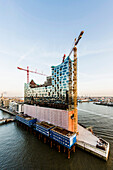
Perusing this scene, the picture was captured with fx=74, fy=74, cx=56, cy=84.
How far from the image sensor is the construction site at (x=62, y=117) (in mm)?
27031

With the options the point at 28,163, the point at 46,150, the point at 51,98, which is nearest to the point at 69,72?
the point at 51,98

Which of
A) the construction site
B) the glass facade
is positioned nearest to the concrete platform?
the construction site

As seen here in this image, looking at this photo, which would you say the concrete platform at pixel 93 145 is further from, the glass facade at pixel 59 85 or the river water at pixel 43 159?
the glass facade at pixel 59 85

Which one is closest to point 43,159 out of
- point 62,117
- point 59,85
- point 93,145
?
point 62,117

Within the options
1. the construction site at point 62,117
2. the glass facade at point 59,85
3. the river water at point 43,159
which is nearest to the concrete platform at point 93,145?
the construction site at point 62,117

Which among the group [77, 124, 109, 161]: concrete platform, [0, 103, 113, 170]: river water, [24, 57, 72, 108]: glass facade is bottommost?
[0, 103, 113, 170]: river water

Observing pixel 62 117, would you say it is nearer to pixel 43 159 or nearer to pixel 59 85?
Result: pixel 43 159

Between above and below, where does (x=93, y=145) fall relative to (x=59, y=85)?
below

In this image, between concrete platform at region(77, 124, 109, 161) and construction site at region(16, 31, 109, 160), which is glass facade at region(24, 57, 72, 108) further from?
concrete platform at region(77, 124, 109, 161)

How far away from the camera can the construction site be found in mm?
27031

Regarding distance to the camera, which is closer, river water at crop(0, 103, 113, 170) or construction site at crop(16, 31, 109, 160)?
river water at crop(0, 103, 113, 170)

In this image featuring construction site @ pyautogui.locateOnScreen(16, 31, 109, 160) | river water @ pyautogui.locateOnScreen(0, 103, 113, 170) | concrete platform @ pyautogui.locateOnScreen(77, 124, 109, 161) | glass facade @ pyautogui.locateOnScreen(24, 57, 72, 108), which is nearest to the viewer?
A: river water @ pyautogui.locateOnScreen(0, 103, 113, 170)

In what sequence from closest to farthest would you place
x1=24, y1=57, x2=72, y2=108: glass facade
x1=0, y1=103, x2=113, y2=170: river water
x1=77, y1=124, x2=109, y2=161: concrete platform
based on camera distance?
x1=0, y1=103, x2=113, y2=170: river water < x1=77, y1=124, x2=109, y2=161: concrete platform < x1=24, y1=57, x2=72, y2=108: glass facade

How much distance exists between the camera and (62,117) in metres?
35.6
